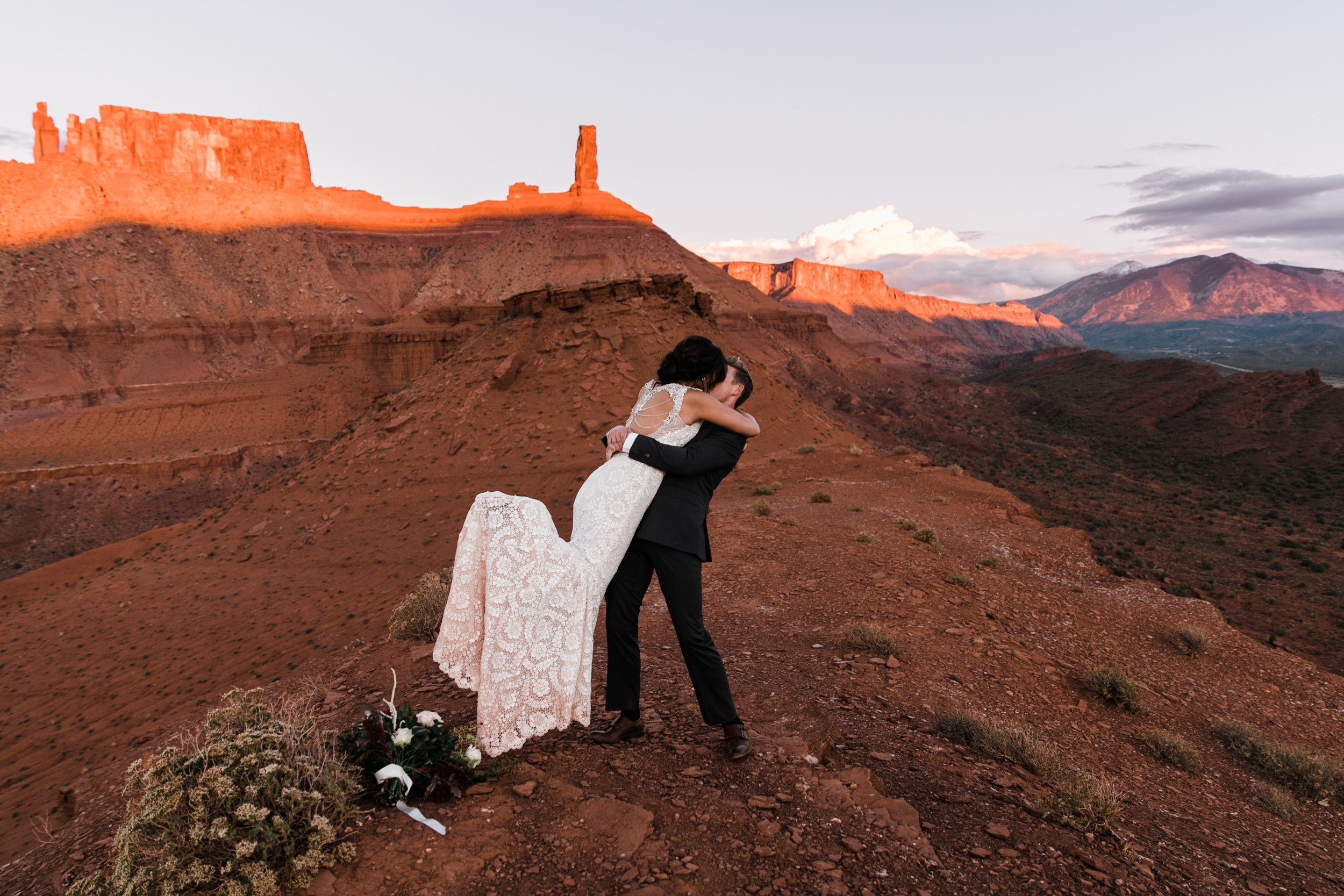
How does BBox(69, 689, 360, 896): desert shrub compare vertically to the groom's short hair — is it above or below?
below

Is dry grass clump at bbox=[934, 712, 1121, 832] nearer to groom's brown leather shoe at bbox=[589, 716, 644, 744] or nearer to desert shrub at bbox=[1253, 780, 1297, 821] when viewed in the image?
desert shrub at bbox=[1253, 780, 1297, 821]

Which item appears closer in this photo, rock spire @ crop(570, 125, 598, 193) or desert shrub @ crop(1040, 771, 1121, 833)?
desert shrub @ crop(1040, 771, 1121, 833)

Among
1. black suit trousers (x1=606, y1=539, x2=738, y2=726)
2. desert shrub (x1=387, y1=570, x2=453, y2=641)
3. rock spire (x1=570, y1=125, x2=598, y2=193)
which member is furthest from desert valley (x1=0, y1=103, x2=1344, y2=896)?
rock spire (x1=570, y1=125, x2=598, y2=193)

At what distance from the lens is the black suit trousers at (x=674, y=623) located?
2.99 m

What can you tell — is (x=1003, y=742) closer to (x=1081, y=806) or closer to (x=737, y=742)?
(x=1081, y=806)

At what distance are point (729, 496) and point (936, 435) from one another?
88.6ft

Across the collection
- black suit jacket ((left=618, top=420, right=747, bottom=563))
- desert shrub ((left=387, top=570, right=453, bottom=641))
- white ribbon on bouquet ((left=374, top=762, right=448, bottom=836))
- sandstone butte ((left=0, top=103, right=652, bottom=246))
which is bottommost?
desert shrub ((left=387, top=570, right=453, bottom=641))

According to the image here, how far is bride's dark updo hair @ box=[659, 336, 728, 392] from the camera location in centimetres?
305

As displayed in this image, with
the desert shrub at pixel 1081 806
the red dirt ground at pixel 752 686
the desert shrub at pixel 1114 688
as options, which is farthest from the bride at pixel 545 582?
the desert shrub at pixel 1114 688

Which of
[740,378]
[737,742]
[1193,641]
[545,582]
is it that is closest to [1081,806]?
[737,742]

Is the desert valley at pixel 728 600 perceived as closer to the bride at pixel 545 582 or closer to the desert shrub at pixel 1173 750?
the desert shrub at pixel 1173 750

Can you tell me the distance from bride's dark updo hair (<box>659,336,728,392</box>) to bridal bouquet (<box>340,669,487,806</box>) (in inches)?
74.9

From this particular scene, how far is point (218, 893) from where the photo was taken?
203 cm

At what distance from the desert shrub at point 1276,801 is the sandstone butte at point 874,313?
327 ft
